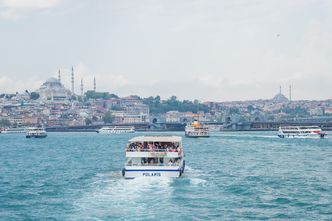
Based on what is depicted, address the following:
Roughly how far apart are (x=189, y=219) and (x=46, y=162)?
3405 centimetres

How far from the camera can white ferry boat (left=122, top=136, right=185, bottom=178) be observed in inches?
1567

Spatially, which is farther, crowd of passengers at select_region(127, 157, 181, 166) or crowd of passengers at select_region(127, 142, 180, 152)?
crowd of passengers at select_region(127, 142, 180, 152)

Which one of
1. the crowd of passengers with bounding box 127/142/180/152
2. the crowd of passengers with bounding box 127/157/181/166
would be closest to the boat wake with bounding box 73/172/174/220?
the crowd of passengers with bounding box 127/157/181/166

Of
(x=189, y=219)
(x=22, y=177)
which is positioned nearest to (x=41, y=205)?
(x=189, y=219)

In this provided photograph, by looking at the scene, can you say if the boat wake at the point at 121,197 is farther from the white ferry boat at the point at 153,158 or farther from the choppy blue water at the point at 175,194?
the white ferry boat at the point at 153,158

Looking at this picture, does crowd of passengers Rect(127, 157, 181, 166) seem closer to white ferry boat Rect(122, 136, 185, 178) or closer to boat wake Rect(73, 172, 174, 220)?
white ferry boat Rect(122, 136, 185, 178)

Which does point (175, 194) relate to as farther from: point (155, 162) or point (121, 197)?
point (155, 162)

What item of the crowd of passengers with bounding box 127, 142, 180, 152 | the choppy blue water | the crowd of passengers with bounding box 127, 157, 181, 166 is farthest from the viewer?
the crowd of passengers with bounding box 127, 142, 180, 152

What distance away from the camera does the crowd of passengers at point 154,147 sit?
41.4 meters

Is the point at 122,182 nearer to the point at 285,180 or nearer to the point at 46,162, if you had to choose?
the point at 285,180

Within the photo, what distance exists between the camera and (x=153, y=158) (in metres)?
41.3

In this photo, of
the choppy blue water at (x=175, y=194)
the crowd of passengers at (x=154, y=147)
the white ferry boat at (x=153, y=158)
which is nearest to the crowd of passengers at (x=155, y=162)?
the white ferry boat at (x=153, y=158)

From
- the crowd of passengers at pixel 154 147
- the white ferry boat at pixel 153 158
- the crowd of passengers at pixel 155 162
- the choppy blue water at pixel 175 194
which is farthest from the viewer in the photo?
the crowd of passengers at pixel 154 147

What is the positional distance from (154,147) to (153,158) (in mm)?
864
